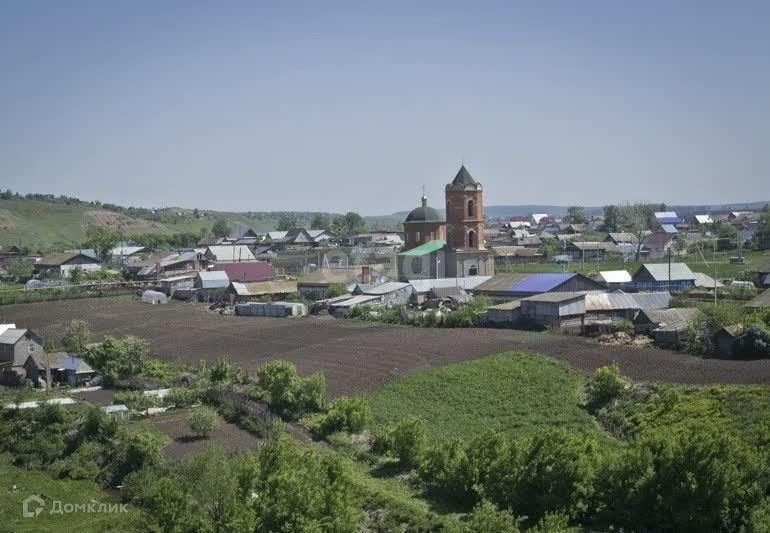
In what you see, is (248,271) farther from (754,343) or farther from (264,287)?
(754,343)

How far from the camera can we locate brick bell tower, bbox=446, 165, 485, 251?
140ft

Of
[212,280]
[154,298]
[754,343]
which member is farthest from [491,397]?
[154,298]

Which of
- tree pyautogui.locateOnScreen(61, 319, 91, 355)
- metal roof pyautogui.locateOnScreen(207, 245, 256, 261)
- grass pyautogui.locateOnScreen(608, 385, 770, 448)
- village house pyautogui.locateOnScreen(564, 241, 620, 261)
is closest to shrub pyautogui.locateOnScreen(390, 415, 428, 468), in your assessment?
grass pyautogui.locateOnScreen(608, 385, 770, 448)

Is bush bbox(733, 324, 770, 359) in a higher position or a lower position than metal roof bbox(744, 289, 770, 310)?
lower

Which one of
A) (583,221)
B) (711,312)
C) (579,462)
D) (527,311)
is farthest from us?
(583,221)

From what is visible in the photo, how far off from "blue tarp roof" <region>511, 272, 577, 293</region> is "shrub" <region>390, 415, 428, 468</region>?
17.7 m

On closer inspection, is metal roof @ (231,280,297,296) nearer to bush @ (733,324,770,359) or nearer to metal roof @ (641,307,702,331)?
metal roof @ (641,307,702,331)

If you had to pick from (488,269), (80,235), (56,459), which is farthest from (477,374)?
(80,235)

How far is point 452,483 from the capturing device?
51.8ft

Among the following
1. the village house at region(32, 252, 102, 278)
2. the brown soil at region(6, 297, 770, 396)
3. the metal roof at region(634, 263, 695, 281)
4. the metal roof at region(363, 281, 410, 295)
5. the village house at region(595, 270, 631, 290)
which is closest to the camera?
the brown soil at region(6, 297, 770, 396)

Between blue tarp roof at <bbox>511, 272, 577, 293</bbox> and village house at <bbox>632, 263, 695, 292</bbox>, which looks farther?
village house at <bbox>632, 263, 695, 292</bbox>

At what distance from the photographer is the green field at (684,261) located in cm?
4656

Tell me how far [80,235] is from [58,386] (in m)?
77.4

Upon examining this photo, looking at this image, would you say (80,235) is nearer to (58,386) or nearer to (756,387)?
(58,386)
